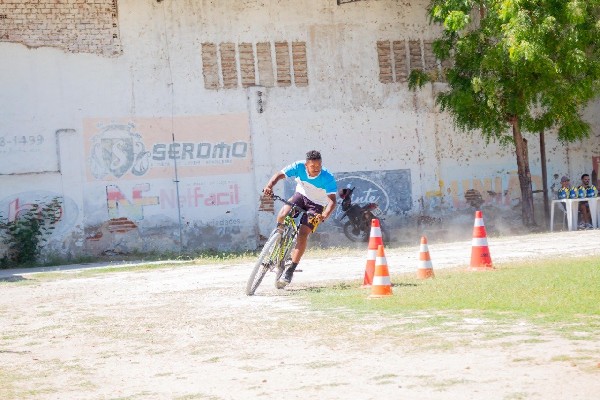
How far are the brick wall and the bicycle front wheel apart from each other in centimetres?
1246

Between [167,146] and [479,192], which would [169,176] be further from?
[479,192]

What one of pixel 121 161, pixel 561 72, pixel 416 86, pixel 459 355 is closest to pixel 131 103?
pixel 121 161

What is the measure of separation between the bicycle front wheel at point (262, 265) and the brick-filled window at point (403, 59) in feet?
47.7

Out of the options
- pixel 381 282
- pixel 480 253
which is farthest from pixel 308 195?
pixel 480 253

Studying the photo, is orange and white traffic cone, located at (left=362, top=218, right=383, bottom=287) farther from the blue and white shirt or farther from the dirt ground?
the dirt ground

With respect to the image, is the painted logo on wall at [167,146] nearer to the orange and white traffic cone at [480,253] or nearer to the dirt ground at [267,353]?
the dirt ground at [267,353]

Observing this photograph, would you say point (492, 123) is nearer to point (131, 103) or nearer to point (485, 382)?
point (131, 103)

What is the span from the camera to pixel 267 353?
8.66 metres

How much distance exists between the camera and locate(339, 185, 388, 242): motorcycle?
25188 mm

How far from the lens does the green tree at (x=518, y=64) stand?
2442 cm

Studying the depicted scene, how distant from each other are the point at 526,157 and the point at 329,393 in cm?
2140

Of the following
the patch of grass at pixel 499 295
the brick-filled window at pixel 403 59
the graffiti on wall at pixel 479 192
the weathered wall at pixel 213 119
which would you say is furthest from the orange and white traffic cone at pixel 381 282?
the graffiti on wall at pixel 479 192

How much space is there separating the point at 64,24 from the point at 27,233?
4682 mm

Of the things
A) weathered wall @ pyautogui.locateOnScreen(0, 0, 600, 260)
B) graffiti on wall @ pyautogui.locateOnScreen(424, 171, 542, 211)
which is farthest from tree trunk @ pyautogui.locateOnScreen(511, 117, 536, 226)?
graffiti on wall @ pyautogui.locateOnScreen(424, 171, 542, 211)
